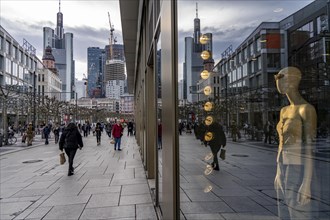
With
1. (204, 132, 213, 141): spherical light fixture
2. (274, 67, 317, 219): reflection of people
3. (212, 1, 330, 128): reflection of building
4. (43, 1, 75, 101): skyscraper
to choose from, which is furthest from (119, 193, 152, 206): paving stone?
(43, 1, 75, 101): skyscraper

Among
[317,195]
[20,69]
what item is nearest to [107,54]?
[20,69]

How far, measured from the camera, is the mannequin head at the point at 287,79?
45.4 inches

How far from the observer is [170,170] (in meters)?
3.25

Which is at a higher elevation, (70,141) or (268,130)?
(268,130)

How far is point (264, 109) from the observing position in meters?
1.32

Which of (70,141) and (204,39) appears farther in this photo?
(70,141)

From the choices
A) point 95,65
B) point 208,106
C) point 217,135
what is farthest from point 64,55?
point 217,135

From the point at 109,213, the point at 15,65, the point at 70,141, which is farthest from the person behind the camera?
the point at 15,65

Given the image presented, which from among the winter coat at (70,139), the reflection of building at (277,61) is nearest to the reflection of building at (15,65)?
the winter coat at (70,139)

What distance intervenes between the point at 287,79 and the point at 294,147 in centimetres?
26

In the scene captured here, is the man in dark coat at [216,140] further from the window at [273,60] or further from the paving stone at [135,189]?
the paving stone at [135,189]

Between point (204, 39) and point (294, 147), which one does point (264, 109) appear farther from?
point (204, 39)

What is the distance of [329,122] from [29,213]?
577cm

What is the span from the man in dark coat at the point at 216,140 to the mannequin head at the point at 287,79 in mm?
753
